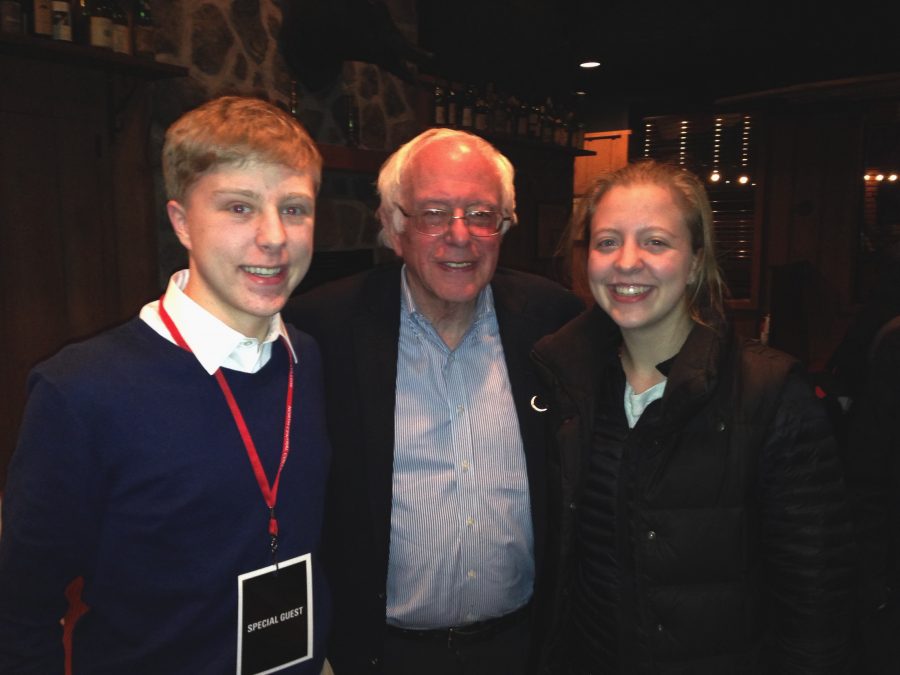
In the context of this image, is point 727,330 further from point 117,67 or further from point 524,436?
point 117,67

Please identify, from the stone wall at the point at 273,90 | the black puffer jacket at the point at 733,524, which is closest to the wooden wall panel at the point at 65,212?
the stone wall at the point at 273,90

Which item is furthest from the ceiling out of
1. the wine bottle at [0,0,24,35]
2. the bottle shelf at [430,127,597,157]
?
the wine bottle at [0,0,24,35]

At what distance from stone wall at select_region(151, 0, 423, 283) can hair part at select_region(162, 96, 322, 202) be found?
6.00 ft

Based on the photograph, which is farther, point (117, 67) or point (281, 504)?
point (117, 67)

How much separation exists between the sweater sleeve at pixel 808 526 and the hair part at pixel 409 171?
3.03 ft

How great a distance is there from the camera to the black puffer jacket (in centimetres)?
126

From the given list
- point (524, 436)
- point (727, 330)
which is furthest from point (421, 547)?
point (727, 330)

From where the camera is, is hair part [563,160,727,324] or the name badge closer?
the name badge

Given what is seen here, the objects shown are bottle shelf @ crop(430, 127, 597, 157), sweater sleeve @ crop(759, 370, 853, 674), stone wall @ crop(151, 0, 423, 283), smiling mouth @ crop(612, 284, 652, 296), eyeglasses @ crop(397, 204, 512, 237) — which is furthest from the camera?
bottle shelf @ crop(430, 127, 597, 157)

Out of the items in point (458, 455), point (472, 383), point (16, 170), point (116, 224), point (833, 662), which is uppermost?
point (16, 170)

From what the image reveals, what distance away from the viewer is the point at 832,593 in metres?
1.27

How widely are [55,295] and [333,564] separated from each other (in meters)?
1.76

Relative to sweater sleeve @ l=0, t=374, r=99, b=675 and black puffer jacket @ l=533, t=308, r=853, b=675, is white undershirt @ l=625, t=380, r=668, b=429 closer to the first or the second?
black puffer jacket @ l=533, t=308, r=853, b=675

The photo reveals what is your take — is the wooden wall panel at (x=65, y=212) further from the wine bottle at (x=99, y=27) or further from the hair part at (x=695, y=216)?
the hair part at (x=695, y=216)
